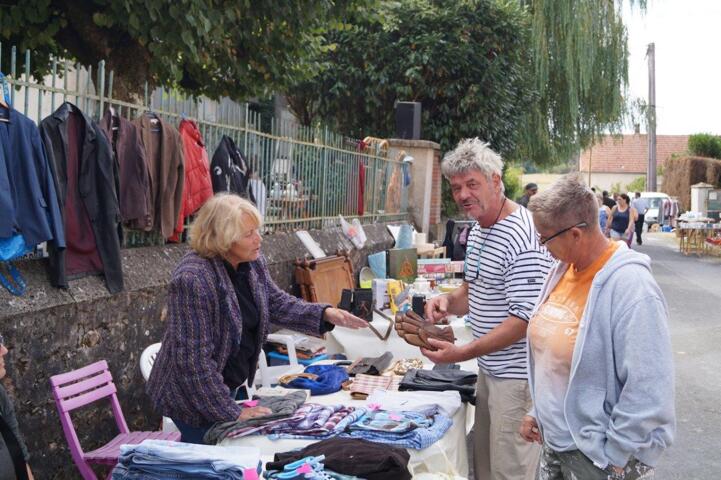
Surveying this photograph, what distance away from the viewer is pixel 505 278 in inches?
140

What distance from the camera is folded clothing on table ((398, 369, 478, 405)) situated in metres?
4.04

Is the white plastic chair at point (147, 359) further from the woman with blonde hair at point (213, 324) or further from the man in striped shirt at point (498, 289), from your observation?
the man in striped shirt at point (498, 289)

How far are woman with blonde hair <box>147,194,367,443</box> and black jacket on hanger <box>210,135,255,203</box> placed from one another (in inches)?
102

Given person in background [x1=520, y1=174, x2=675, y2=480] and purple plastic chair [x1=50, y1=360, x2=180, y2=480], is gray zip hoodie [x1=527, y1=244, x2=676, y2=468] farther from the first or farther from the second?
purple plastic chair [x1=50, y1=360, x2=180, y2=480]

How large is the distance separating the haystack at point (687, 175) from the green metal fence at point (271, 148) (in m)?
34.4

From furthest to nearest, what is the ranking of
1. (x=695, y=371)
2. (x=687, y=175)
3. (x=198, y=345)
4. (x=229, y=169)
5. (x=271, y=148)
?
(x=687, y=175), (x=695, y=371), (x=271, y=148), (x=229, y=169), (x=198, y=345)

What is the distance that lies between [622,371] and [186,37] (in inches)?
193

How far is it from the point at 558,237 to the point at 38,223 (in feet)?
8.91

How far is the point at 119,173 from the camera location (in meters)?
4.80

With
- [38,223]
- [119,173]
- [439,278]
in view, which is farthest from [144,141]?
[439,278]

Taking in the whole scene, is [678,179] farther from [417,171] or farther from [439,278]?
[439,278]

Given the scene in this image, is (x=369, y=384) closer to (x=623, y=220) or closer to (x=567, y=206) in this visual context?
(x=567, y=206)

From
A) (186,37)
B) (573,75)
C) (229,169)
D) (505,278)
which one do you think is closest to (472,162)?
(505,278)

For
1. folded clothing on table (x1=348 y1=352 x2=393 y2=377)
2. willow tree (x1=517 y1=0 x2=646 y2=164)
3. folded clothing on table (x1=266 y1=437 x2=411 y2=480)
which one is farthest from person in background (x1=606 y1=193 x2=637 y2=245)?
folded clothing on table (x1=266 y1=437 x2=411 y2=480)
